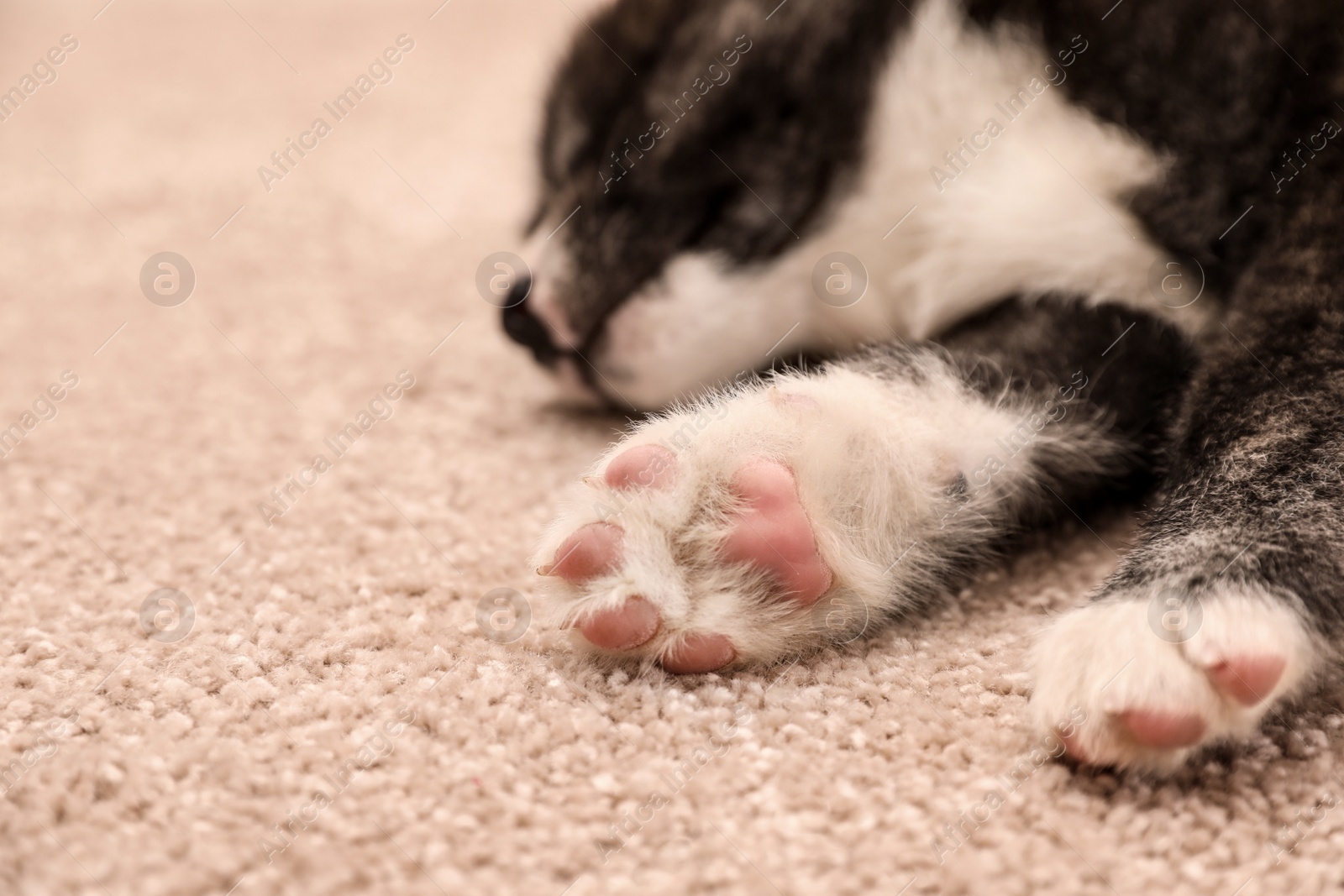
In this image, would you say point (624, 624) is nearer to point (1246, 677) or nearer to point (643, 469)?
point (643, 469)

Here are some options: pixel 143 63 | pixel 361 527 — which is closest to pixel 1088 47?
pixel 361 527

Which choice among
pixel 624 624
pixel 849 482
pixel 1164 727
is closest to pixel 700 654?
pixel 624 624

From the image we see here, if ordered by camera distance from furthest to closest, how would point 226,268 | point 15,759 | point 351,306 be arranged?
1. point 226,268
2. point 351,306
3. point 15,759

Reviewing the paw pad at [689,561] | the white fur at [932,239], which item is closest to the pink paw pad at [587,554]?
the paw pad at [689,561]

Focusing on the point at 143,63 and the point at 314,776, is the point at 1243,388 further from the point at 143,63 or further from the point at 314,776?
the point at 143,63

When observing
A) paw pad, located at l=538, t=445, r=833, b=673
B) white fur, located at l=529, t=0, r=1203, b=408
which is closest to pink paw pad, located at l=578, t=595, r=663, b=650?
paw pad, located at l=538, t=445, r=833, b=673

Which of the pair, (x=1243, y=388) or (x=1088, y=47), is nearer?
(x=1243, y=388)
